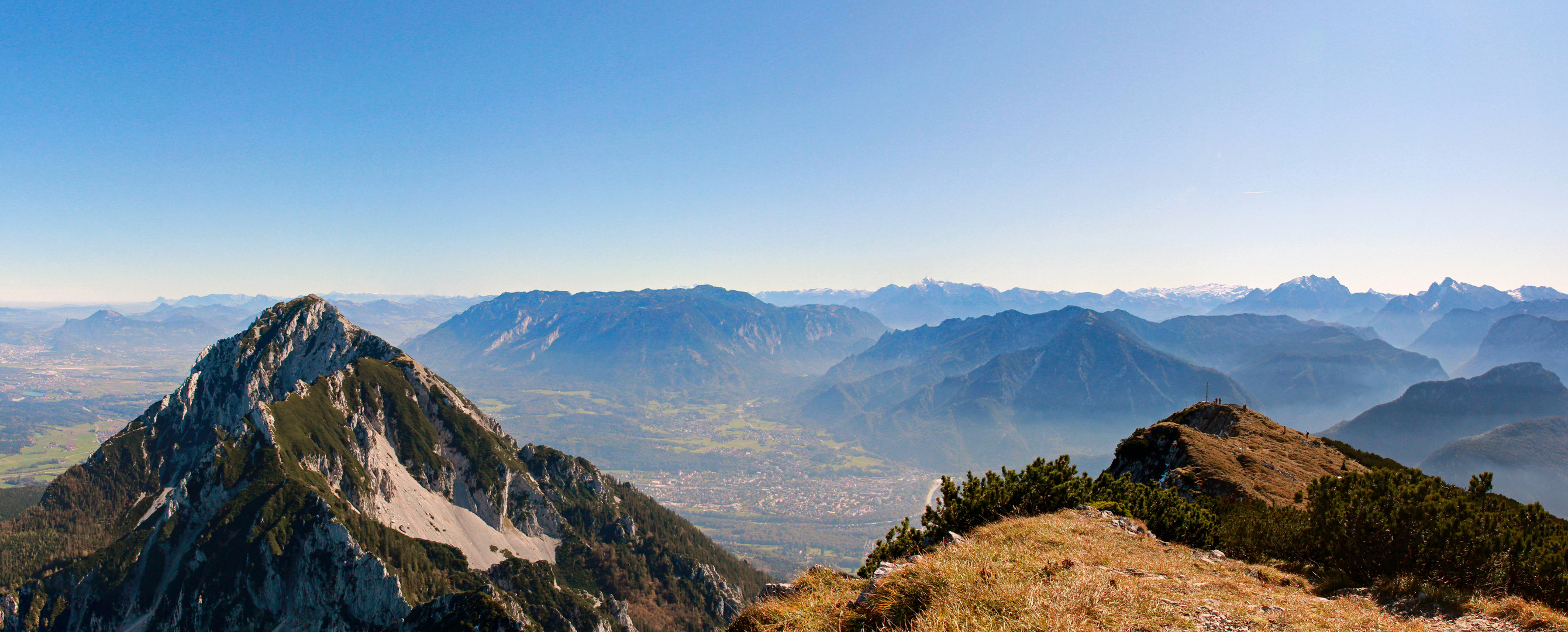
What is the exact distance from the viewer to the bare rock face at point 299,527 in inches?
4619

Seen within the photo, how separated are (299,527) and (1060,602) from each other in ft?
543

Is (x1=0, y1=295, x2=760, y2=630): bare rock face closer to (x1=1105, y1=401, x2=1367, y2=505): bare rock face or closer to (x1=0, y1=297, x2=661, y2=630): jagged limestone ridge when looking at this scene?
(x1=0, y1=297, x2=661, y2=630): jagged limestone ridge

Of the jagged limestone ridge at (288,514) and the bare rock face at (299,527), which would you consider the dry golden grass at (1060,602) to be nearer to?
the bare rock face at (299,527)

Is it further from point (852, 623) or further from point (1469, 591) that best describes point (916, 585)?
point (1469, 591)

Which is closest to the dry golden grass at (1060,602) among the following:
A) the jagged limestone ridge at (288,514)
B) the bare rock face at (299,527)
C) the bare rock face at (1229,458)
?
the bare rock face at (1229,458)

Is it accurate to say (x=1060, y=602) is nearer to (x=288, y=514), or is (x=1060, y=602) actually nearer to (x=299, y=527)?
(x=299, y=527)

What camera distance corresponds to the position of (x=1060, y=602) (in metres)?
12.6

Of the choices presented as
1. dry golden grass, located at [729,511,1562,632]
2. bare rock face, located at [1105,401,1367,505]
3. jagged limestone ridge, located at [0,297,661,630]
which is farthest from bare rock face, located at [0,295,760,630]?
bare rock face, located at [1105,401,1367,505]

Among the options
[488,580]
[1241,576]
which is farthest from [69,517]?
[1241,576]

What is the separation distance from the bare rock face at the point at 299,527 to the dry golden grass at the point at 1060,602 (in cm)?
10272

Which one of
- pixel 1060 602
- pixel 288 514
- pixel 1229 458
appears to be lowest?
pixel 288 514

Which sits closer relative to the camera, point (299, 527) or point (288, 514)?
point (299, 527)

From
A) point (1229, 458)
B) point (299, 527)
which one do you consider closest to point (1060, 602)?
point (1229, 458)

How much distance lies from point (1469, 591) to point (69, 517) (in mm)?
302086
